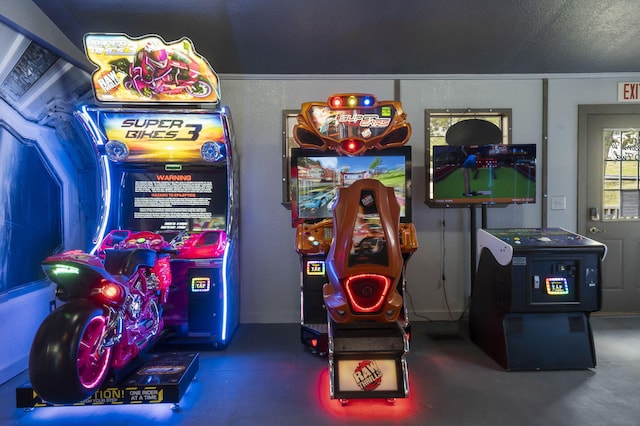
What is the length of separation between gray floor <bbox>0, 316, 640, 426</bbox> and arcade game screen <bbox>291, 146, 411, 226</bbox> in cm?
122

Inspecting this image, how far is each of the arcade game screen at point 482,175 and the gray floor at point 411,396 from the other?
4.57ft

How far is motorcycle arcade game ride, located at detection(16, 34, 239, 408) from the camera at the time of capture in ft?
8.78

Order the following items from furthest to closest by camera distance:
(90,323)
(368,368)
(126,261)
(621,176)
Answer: (621,176) < (126,261) < (368,368) < (90,323)

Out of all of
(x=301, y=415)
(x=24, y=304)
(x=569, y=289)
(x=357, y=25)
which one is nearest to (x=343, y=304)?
(x=301, y=415)

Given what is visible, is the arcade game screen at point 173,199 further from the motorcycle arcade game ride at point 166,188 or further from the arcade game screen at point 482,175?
the arcade game screen at point 482,175

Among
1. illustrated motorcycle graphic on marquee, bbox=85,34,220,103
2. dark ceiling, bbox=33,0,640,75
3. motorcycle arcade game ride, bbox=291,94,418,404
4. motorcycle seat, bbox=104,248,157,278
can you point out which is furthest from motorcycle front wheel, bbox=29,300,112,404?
dark ceiling, bbox=33,0,640,75

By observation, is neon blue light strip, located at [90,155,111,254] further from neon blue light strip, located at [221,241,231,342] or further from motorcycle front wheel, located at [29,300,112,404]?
motorcycle front wheel, located at [29,300,112,404]

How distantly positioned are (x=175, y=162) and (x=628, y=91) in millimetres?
4901

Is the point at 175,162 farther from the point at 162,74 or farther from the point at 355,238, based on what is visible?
the point at 355,238

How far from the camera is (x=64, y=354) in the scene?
1735 mm

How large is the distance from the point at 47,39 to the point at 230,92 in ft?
5.09

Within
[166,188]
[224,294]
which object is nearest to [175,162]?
[166,188]

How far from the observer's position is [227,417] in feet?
6.86

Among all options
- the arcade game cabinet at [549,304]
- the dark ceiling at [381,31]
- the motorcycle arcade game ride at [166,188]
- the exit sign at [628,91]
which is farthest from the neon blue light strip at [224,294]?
the exit sign at [628,91]
